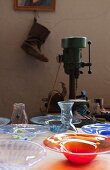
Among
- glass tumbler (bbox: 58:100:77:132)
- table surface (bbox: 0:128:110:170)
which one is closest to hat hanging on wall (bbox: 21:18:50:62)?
glass tumbler (bbox: 58:100:77:132)

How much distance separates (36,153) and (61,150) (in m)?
0.09

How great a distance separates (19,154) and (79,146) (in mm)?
206

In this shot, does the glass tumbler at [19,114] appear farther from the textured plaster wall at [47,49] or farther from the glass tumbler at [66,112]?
the textured plaster wall at [47,49]

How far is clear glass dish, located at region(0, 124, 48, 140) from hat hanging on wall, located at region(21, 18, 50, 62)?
1259mm

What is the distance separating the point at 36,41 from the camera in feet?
8.30

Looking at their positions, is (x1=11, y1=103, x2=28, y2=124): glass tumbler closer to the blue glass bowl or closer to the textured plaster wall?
the blue glass bowl

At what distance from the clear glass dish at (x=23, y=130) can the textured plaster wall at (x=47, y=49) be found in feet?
4.32

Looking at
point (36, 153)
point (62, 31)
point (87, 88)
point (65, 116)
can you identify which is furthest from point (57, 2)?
point (36, 153)

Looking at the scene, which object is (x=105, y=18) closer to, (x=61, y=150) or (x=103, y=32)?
(x=103, y=32)

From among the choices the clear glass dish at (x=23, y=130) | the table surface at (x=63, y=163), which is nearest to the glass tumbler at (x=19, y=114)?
the clear glass dish at (x=23, y=130)

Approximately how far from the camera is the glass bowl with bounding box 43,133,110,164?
2.96ft

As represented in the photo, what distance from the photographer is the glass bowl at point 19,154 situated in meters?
0.85

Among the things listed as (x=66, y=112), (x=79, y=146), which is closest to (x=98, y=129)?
(x=66, y=112)

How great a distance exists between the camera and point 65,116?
1268 millimetres
